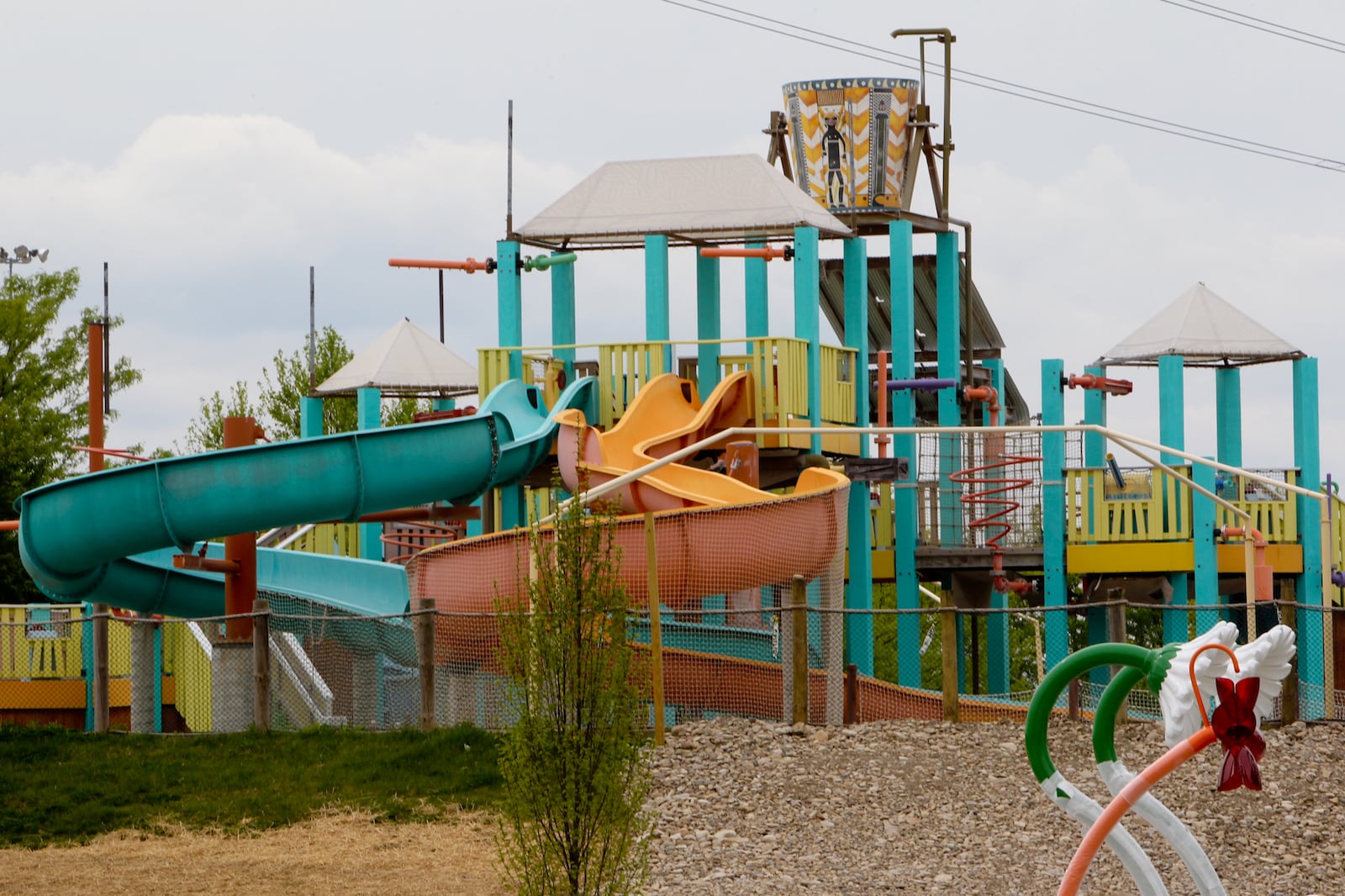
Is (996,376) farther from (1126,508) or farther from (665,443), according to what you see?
(665,443)

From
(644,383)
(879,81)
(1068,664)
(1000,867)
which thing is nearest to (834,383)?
(644,383)

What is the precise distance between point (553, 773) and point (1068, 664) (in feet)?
10.6

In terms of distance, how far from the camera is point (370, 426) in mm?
30078

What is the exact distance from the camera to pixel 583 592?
11.3 m

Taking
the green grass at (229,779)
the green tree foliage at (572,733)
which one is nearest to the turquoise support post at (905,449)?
the green grass at (229,779)

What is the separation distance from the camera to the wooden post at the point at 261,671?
18031 millimetres

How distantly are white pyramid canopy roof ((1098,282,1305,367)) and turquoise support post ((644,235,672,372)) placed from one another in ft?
23.2

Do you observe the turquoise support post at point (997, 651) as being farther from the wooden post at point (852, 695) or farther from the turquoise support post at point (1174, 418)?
the wooden post at point (852, 695)

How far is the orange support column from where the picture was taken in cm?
2167

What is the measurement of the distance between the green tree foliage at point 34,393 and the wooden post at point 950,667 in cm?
2504

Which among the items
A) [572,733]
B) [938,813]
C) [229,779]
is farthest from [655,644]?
[572,733]

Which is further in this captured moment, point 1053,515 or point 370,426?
point 370,426

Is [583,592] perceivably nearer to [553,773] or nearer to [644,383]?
[553,773]

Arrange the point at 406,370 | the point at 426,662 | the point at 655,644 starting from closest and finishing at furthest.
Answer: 1. the point at 655,644
2. the point at 426,662
3. the point at 406,370
